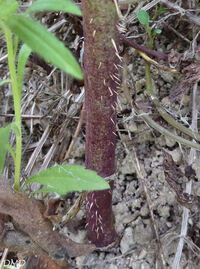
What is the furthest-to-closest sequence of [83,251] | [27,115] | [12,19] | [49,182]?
[27,115], [83,251], [49,182], [12,19]

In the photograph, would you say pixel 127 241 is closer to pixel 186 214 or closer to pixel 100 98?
pixel 186 214

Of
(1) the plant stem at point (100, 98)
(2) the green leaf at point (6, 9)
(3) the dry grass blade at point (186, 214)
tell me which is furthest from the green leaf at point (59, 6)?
(3) the dry grass blade at point (186, 214)

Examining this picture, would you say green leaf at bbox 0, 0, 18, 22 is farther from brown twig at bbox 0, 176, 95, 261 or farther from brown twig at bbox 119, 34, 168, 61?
brown twig at bbox 119, 34, 168, 61

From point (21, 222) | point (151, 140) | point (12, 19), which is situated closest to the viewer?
point (12, 19)

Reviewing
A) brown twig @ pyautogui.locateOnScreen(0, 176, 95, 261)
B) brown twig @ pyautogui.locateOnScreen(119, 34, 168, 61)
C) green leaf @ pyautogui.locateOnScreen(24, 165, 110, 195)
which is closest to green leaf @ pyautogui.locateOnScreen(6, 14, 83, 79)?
green leaf @ pyautogui.locateOnScreen(24, 165, 110, 195)

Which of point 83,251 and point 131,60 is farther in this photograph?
point 131,60

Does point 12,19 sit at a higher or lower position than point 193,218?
higher

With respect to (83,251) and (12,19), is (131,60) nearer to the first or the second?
(83,251)

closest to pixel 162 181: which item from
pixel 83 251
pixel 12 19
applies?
pixel 83 251
